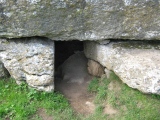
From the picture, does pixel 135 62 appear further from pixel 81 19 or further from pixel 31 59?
pixel 31 59

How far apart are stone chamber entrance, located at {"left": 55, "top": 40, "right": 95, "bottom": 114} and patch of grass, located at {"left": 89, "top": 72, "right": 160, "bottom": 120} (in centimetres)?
29

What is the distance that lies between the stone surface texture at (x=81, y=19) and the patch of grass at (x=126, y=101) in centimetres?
108

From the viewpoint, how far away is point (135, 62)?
481 centimetres

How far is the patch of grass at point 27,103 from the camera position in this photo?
500 centimetres

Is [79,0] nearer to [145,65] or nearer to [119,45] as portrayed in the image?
[119,45]

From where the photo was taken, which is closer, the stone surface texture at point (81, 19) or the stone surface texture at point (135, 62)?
the stone surface texture at point (81, 19)

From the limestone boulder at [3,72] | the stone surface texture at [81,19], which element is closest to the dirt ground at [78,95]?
the limestone boulder at [3,72]

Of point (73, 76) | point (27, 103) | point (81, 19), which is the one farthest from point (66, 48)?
point (81, 19)

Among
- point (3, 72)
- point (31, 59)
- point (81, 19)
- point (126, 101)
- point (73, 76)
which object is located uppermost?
point (81, 19)

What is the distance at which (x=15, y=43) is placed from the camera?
16.2 feet

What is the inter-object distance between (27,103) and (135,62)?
217 cm

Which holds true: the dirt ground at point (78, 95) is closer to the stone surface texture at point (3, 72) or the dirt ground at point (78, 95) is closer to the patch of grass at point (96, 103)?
the patch of grass at point (96, 103)

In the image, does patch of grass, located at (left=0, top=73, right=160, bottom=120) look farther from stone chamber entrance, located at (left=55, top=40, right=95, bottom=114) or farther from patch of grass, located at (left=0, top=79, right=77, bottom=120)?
stone chamber entrance, located at (left=55, top=40, right=95, bottom=114)

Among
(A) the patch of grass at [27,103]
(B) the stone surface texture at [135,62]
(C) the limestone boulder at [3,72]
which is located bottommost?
(A) the patch of grass at [27,103]
